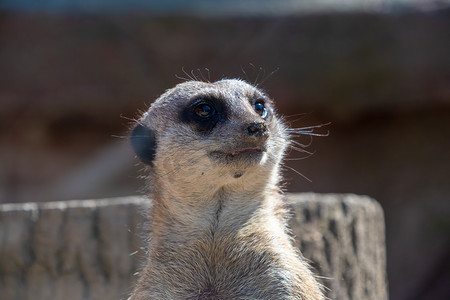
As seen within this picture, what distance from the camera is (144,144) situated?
2670 millimetres

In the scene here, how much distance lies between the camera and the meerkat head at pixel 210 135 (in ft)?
7.50

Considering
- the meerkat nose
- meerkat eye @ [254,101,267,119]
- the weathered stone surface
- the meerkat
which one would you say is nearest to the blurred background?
the weathered stone surface

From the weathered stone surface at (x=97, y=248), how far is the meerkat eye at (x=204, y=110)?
3.00 ft

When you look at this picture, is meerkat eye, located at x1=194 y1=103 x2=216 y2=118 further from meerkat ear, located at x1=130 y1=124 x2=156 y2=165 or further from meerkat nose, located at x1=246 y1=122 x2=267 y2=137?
meerkat ear, located at x1=130 y1=124 x2=156 y2=165

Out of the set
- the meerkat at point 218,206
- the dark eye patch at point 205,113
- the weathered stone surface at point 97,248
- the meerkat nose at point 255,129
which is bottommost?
the weathered stone surface at point 97,248

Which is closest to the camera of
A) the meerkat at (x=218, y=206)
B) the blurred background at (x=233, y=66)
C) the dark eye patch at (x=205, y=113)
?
the meerkat at (x=218, y=206)

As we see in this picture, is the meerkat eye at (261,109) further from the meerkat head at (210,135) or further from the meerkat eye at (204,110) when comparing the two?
the meerkat eye at (204,110)

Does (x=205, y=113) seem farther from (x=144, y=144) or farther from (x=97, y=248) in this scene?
(x=97, y=248)

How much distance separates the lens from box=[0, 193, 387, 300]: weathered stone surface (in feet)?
10.7

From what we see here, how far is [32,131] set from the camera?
261 inches

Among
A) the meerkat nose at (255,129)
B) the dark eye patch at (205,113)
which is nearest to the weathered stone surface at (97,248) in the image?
the dark eye patch at (205,113)

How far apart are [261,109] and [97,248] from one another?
47.9 inches

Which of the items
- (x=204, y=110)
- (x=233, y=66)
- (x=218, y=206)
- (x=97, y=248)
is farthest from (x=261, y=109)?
(x=233, y=66)

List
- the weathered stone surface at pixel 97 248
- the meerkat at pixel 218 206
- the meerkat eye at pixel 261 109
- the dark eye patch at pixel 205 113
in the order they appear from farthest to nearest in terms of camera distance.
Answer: the weathered stone surface at pixel 97 248 < the meerkat eye at pixel 261 109 < the dark eye patch at pixel 205 113 < the meerkat at pixel 218 206
